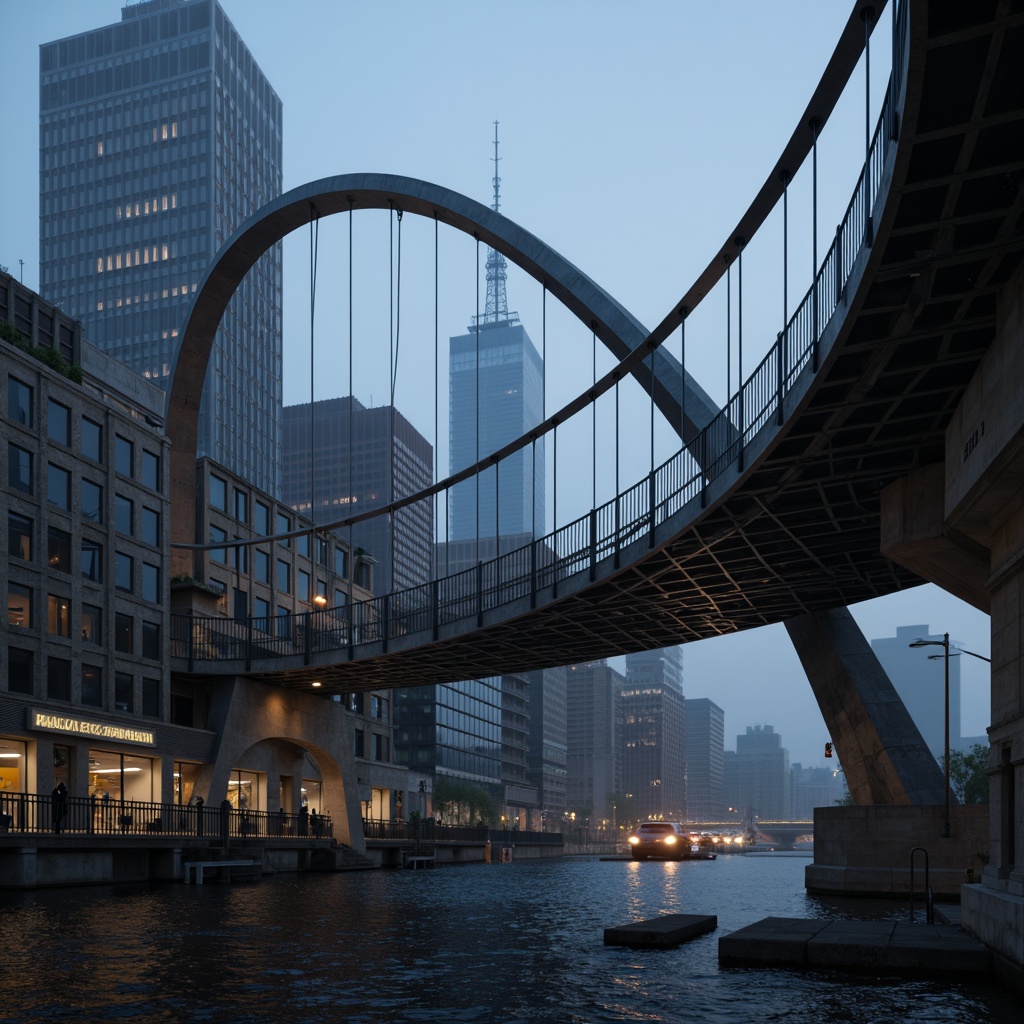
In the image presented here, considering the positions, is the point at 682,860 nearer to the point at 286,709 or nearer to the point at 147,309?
the point at 286,709

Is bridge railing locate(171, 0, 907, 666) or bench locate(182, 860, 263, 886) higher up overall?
bridge railing locate(171, 0, 907, 666)

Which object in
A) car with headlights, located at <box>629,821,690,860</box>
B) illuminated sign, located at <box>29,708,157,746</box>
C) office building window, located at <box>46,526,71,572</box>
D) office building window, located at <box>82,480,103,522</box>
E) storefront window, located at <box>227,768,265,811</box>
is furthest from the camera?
car with headlights, located at <box>629,821,690,860</box>

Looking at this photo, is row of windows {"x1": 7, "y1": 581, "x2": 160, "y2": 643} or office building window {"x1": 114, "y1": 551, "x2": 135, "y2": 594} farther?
office building window {"x1": 114, "y1": 551, "x2": 135, "y2": 594}

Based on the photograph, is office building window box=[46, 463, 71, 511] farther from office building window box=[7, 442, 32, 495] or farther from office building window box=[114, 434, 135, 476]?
office building window box=[114, 434, 135, 476]

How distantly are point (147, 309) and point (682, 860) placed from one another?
112185 mm

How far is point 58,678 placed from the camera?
50500mm

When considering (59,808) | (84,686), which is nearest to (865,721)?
(59,808)

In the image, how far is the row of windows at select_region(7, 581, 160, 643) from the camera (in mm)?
48188

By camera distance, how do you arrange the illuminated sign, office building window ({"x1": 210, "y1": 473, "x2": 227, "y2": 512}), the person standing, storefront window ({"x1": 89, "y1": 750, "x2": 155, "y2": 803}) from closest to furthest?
the person standing → the illuminated sign → storefront window ({"x1": 89, "y1": 750, "x2": 155, "y2": 803}) → office building window ({"x1": 210, "y1": 473, "x2": 227, "y2": 512})

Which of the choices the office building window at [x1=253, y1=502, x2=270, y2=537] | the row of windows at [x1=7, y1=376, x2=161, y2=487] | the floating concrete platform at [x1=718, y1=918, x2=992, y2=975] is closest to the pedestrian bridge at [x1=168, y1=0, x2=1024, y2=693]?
the row of windows at [x1=7, y1=376, x2=161, y2=487]

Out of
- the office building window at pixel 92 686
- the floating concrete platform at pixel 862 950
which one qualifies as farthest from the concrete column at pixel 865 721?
the office building window at pixel 92 686

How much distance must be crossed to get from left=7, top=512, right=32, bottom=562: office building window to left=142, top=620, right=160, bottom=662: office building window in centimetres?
868

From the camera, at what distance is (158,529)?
58.6 metres

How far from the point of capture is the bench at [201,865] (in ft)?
157
